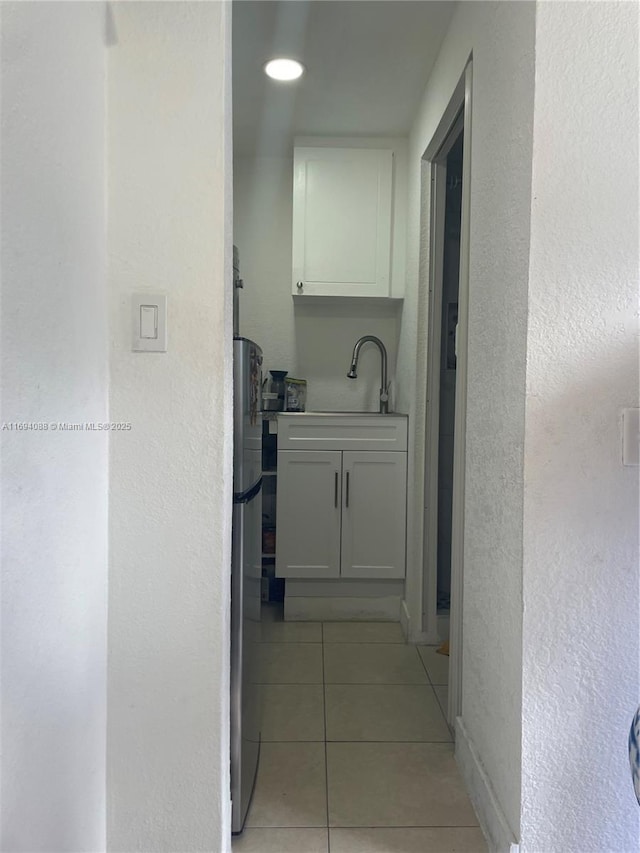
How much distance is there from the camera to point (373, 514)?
257 centimetres

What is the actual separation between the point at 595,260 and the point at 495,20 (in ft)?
2.44

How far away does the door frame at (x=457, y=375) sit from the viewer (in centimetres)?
166

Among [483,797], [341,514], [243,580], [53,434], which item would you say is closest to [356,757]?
[483,797]

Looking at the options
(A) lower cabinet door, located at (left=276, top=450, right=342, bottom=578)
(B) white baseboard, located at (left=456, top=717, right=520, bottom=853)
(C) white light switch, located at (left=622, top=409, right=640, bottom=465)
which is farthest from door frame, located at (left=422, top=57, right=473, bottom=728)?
(C) white light switch, located at (left=622, top=409, right=640, bottom=465)

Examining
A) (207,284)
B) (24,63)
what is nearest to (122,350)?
(207,284)

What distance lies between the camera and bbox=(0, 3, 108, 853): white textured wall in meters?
0.78

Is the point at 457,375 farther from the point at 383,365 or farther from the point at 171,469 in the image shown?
the point at 383,365

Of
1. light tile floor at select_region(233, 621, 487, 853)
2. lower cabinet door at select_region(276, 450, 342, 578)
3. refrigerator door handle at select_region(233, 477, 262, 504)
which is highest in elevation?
refrigerator door handle at select_region(233, 477, 262, 504)

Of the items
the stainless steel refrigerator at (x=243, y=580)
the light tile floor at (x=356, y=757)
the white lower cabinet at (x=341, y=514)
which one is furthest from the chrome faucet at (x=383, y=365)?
the stainless steel refrigerator at (x=243, y=580)

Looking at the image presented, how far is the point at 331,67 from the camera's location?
212 centimetres

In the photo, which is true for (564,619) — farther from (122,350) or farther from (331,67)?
(331,67)

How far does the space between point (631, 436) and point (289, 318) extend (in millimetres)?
2258

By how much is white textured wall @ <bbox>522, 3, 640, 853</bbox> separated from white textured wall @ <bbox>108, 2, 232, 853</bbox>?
0.65 metres

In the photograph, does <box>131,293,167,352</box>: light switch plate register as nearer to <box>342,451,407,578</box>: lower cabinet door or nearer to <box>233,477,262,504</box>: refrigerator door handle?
<box>233,477,262,504</box>: refrigerator door handle
